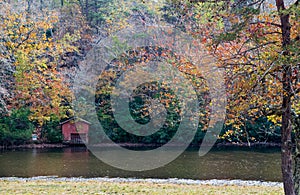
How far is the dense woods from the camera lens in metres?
4.93

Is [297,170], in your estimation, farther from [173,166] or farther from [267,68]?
[173,166]

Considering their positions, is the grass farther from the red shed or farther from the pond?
the red shed

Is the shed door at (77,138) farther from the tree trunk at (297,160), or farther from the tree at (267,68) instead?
the tree trunk at (297,160)

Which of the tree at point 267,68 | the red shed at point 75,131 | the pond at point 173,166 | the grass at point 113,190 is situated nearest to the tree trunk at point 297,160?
the tree at point 267,68

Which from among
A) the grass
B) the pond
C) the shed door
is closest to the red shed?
the shed door

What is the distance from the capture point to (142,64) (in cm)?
1808

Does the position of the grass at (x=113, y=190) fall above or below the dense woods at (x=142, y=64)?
below

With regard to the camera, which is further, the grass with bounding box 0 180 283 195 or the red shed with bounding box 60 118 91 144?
the red shed with bounding box 60 118 91 144

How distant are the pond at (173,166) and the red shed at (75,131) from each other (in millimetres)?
3359

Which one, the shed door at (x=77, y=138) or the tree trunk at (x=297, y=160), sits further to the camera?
the shed door at (x=77, y=138)

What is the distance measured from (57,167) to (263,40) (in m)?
10.6

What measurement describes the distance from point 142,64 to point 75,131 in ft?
20.7

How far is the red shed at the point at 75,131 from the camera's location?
2098 centimetres

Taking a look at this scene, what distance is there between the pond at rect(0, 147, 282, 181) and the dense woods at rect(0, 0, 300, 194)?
119 cm
